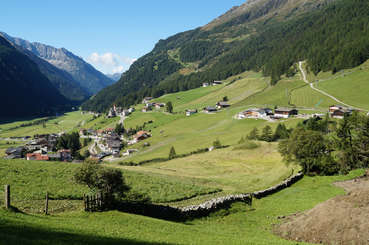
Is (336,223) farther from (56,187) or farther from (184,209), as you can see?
(56,187)

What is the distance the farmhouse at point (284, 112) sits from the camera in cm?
13125

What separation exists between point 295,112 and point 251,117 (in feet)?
72.9

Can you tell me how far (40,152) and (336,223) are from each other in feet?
557

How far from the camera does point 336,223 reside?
2039 cm

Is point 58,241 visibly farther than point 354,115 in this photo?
No

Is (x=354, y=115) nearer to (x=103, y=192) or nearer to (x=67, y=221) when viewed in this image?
(x=103, y=192)

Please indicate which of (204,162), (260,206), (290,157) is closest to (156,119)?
(204,162)

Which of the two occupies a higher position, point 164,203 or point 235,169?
point 164,203

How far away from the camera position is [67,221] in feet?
60.7

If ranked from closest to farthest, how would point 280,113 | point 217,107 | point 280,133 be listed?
point 280,133 < point 280,113 < point 217,107

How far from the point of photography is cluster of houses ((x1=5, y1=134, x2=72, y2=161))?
13488 cm

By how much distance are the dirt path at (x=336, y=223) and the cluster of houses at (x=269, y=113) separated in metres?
114

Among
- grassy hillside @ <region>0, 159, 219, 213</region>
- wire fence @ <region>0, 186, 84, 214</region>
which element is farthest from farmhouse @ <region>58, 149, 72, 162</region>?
wire fence @ <region>0, 186, 84, 214</region>

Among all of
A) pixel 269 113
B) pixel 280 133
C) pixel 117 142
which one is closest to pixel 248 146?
pixel 280 133
